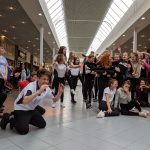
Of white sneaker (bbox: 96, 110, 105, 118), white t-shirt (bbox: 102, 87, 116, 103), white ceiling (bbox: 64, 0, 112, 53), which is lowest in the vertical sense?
white sneaker (bbox: 96, 110, 105, 118)

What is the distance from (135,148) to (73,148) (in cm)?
87

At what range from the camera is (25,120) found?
156 inches

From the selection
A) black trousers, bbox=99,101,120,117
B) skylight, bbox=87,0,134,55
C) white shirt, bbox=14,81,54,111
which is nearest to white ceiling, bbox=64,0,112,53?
skylight, bbox=87,0,134,55

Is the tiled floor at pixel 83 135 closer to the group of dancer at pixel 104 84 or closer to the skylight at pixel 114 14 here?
the group of dancer at pixel 104 84

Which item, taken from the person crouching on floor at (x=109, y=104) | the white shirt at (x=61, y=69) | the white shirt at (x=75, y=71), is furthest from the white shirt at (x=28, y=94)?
the white shirt at (x=75, y=71)

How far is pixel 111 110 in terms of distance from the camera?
18.3ft

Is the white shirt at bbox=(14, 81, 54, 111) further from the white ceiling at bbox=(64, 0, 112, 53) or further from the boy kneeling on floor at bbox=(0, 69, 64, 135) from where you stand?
A: the white ceiling at bbox=(64, 0, 112, 53)

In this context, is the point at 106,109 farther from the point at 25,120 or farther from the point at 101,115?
the point at 25,120

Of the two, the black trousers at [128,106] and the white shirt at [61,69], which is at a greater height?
the white shirt at [61,69]

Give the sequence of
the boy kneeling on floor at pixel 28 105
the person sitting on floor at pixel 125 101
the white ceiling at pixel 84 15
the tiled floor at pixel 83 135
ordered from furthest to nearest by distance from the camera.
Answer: the white ceiling at pixel 84 15
the person sitting on floor at pixel 125 101
the boy kneeling on floor at pixel 28 105
the tiled floor at pixel 83 135

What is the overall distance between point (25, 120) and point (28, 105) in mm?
265

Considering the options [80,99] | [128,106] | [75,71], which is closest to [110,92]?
[128,106]

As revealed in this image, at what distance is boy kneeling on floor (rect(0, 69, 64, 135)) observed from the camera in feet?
12.4

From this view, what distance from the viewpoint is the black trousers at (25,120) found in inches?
152
